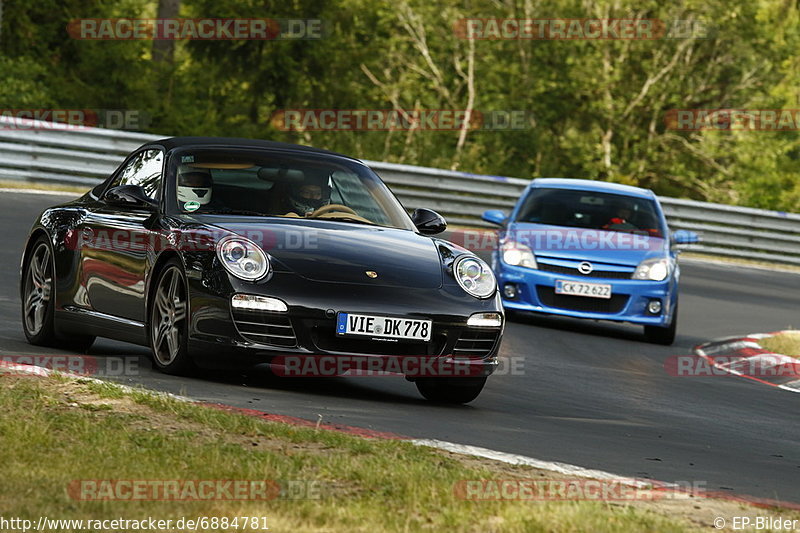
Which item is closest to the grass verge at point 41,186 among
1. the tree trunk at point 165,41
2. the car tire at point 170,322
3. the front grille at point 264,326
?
the car tire at point 170,322

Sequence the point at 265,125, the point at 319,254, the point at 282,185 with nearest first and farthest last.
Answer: the point at 319,254 → the point at 282,185 → the point at 265,125

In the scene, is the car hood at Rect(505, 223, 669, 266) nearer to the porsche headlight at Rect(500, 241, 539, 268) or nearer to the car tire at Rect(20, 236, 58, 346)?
the porsche headlight at Rect(500, 241, 539, 268)

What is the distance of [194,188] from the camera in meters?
9.10

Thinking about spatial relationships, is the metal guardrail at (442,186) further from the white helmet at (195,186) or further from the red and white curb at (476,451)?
the red and white curb at (476,451)

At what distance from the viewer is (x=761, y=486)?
6.72 metres

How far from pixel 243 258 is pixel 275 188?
1.07 meters

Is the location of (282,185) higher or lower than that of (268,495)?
higher

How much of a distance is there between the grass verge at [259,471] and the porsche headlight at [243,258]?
43.9 inches

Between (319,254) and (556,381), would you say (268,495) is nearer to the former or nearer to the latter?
(319,254)

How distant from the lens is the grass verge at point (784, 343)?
558 inches

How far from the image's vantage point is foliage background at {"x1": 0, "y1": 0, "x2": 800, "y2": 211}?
36688 millimetres

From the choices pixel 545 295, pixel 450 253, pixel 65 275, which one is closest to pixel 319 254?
pixel 450 253

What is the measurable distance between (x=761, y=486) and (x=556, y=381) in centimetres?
418

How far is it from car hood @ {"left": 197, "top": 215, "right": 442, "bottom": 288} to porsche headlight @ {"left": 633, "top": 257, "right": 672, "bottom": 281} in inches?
254
